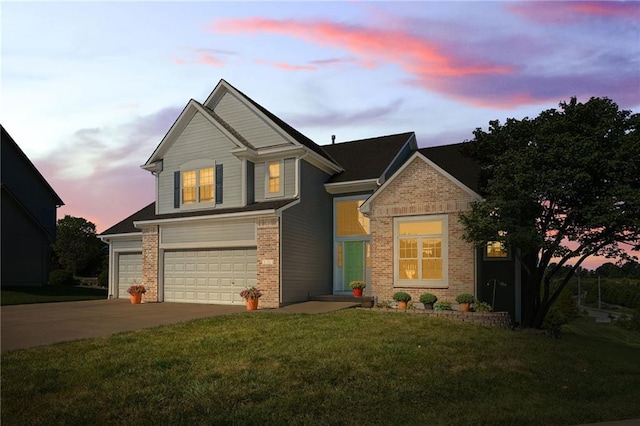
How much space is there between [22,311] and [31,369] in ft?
41.9

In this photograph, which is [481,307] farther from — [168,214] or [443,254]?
[168,214]

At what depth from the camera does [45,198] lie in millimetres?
38094

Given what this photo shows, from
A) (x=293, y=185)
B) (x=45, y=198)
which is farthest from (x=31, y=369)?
(x=45, y=198)

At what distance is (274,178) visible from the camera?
2291 centimetres

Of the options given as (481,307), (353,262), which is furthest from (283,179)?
(481,307)

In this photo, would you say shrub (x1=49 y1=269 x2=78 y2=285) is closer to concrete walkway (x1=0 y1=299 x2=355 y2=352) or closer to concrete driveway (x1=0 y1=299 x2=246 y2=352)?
concrete walkway (x1=0 y1=299 x2=355 y2=352)

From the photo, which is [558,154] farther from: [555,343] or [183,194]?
[183,194]

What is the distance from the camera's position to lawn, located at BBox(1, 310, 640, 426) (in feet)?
23.4

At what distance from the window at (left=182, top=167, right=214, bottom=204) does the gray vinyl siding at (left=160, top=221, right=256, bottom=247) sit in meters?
1.36

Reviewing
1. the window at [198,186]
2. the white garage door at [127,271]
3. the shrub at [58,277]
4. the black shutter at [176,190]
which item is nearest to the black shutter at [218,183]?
the window at [198,186]

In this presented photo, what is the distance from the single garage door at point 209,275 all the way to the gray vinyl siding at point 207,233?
543 millimetres

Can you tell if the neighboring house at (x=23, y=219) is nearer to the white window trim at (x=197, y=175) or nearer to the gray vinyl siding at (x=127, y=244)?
the gray vinyl siding at (x=127, y=244)

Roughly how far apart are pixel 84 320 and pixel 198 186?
29.4ft

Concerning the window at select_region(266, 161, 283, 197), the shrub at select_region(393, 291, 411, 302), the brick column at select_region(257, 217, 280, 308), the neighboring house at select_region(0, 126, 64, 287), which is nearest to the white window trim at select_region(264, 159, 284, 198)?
the window at select_region(266, 161, 283, 197)
